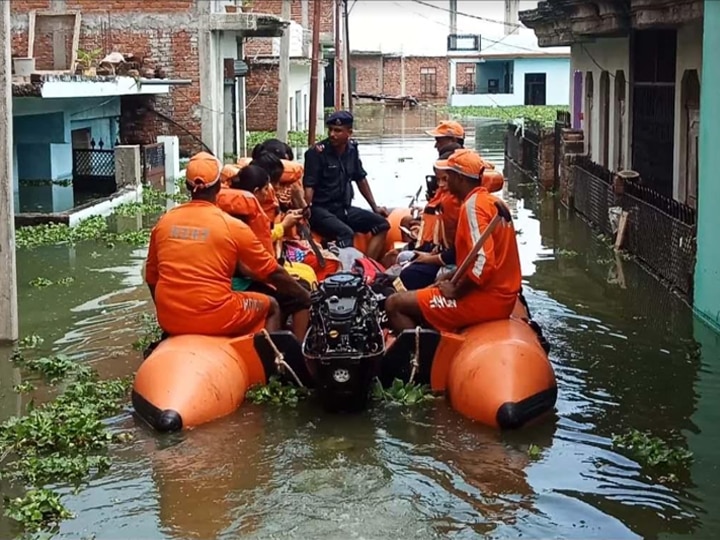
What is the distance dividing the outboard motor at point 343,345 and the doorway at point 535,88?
56794 mm

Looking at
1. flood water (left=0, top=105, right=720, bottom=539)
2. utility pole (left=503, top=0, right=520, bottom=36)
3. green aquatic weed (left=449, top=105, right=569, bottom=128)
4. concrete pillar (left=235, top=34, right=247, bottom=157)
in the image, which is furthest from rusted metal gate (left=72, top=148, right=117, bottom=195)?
utility pole (left=503, top=0, right=520, bottom=36)

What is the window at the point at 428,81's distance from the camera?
74.1 meters

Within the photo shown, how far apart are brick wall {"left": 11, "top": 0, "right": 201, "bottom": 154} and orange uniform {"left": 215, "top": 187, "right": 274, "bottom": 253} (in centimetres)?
2085

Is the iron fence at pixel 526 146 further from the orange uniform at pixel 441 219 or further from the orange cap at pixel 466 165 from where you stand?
the orange cap at pixel 466 165

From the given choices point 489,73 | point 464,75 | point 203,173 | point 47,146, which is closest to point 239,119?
point 47,146

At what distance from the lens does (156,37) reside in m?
29.8

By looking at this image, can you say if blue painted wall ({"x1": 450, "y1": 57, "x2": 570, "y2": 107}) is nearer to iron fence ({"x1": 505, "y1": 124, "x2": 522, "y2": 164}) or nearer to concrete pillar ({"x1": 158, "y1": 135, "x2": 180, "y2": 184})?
iron fence ({"x1": 505, "y1": 124, "x2": 522, "y2": 164})

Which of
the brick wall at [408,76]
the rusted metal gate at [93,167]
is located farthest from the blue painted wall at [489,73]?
the rusted metal gate at [93,167]

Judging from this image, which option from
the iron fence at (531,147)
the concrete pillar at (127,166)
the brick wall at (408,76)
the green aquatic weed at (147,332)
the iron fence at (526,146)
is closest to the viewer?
the green aquatic weed at (147,332)

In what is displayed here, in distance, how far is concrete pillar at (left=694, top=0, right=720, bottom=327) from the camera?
1105cm

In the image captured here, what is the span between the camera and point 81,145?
26266 mm

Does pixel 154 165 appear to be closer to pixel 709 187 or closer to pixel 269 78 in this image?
pixel 709 187

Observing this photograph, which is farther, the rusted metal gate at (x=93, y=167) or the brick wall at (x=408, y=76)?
the brick wall at (x=408, y=76)

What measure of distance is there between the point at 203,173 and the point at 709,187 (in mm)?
5388
